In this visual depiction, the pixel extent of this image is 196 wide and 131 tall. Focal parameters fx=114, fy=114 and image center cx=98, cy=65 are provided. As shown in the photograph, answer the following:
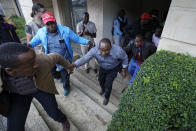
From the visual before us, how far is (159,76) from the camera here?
1.96 metres

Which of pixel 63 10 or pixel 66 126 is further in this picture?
pixel 63 10

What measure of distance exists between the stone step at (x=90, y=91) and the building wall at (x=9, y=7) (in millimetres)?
13576

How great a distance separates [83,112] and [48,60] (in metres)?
1.72

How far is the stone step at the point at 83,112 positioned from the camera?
256 centimetres

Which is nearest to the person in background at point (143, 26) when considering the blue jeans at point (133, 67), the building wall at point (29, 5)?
the blue jeans at point (133, 67)

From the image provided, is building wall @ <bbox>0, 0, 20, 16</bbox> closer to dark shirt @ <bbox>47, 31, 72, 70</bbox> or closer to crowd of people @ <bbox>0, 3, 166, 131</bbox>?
crowd of people @ <bbox>0, 3, 166, 131</bbox>

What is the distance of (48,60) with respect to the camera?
1722 millimetres

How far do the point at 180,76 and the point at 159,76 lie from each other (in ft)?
1.08

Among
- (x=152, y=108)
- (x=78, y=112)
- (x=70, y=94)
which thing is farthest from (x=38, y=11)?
(x=152, y=108)

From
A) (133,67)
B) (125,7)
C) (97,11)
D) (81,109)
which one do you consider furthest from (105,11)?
(81,109)

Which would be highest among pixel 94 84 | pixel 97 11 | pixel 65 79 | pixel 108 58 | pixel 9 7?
pixel 9 7

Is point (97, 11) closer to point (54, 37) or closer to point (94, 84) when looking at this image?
point (54, 37)

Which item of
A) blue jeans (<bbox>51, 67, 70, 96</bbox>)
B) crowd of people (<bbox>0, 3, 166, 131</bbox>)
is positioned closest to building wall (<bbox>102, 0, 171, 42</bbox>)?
crowd of people (<bbox>0, 3, 166, 131</bbox>)

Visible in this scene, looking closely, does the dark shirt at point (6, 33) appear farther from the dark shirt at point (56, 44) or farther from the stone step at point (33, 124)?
the stone step at point (33, 124)
